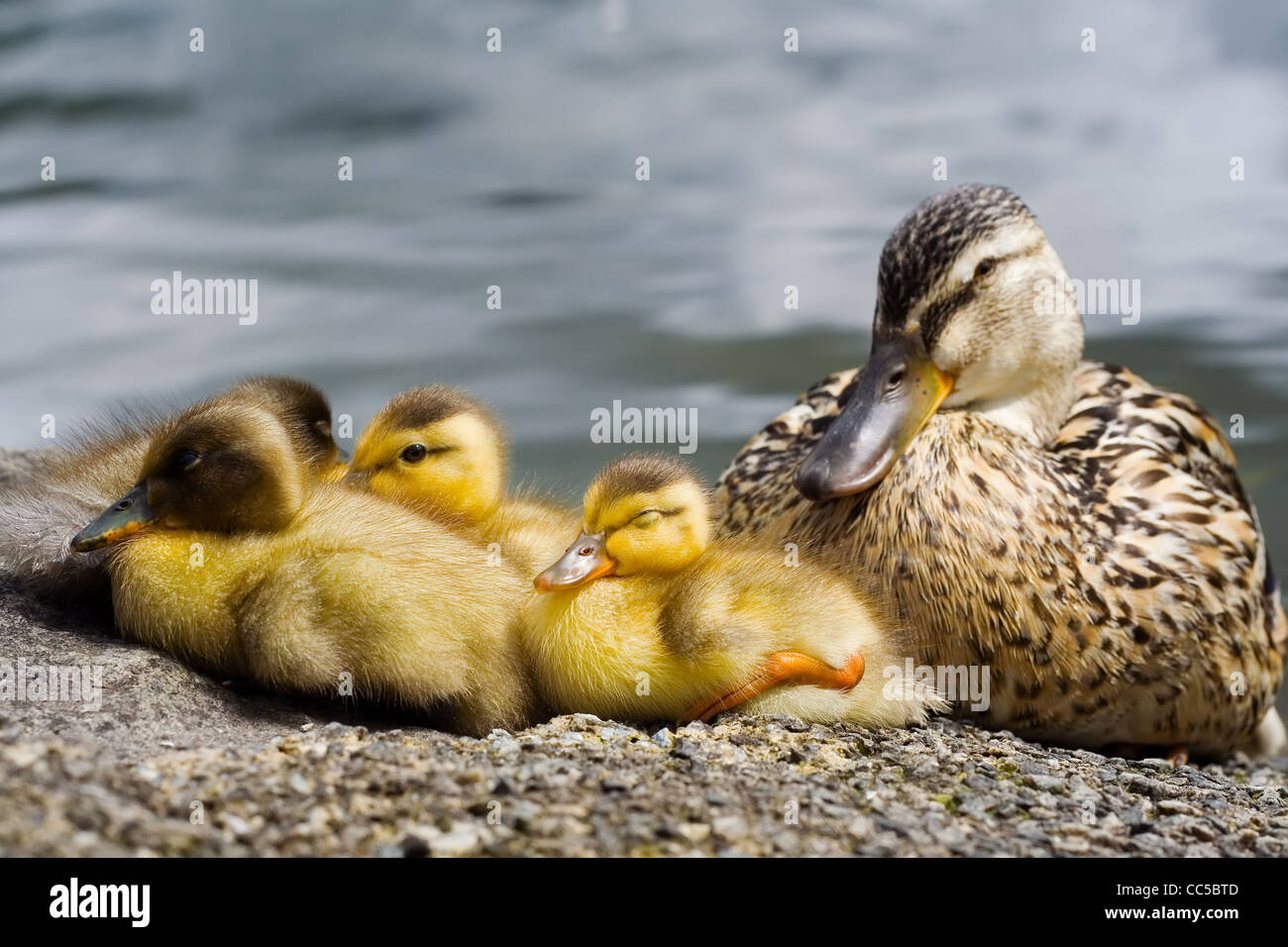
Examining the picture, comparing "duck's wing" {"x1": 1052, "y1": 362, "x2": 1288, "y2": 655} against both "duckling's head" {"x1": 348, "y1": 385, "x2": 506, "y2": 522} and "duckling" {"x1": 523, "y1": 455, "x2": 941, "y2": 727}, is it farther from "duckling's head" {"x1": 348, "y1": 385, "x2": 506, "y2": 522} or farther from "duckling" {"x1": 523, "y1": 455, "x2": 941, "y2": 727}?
"duckling's head" {"x1": 348, "y1": 385, "x2": 506, "y2": 522}

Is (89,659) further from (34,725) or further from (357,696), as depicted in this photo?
(357,696)

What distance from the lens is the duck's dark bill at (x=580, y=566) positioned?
3154 millimetres

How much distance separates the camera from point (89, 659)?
3.13 m

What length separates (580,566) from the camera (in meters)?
3.19

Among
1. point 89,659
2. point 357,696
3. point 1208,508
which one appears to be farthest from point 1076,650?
point 89,659

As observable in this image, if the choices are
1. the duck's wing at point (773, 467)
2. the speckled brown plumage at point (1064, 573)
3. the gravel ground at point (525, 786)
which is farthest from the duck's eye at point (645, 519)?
the duck's wing at point (773, 467)

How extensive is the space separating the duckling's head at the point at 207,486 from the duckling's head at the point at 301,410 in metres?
0.34

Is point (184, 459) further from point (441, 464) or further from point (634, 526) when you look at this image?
point (634, 526)

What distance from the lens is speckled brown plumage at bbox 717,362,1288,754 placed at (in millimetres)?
3529

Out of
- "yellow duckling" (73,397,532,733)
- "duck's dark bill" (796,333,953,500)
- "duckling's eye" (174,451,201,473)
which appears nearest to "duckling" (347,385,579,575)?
"yellow duckling" (73,397,532,733)

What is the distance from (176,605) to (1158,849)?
224 centimetres

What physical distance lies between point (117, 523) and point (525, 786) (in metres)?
1.32

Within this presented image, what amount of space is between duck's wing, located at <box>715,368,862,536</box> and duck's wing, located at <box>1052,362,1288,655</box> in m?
0.77

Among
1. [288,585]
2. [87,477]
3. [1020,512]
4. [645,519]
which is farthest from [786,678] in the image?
[87,477]
